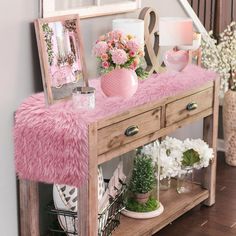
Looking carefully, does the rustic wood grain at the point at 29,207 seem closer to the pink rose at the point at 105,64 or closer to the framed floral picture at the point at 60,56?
the framed floral picture at the point at 60,56

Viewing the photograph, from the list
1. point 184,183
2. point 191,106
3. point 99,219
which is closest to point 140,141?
point 99,219

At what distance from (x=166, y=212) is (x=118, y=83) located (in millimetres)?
854

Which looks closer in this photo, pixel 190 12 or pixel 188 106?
pixel 188 106

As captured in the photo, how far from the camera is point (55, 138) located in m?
2.38

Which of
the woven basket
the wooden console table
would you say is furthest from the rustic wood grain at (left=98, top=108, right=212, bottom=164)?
the woven basket

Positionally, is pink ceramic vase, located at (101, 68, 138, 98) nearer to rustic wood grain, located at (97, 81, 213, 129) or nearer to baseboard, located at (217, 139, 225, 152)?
rustic wood grain, located at (97, 81, 213, 129)

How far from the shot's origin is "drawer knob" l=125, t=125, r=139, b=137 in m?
2.56

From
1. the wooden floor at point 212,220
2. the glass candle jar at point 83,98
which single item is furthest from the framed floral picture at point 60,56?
the wooden floor at point 212,220

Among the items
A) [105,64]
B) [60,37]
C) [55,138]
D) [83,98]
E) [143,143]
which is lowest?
[143,143]

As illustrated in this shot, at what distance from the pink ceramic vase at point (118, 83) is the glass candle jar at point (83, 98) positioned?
0.15 m

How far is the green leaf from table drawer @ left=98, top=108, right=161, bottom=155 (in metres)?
0.54

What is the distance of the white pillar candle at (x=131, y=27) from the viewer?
2871 millimetres

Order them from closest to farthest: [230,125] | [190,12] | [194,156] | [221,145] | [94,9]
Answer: [94,9] < [194,156] < [190,12] < [230,125] < [221,145]

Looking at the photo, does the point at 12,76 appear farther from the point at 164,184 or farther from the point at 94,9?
the point at 164,184
